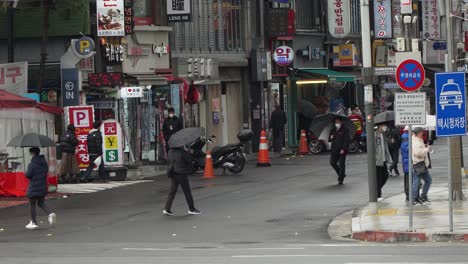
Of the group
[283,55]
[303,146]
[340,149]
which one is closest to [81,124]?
[340,149]

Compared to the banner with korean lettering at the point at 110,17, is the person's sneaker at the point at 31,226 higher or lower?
lower

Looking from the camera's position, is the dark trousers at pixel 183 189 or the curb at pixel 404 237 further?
the dark trousers at pixel 183 189

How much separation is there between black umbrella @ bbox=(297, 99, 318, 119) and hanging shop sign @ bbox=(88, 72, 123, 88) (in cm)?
1638

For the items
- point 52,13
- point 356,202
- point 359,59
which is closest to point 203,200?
point 356,202

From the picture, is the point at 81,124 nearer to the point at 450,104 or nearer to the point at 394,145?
the point at 394,145

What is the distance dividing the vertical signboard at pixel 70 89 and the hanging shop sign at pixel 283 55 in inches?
559

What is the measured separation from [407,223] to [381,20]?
38.4 meters

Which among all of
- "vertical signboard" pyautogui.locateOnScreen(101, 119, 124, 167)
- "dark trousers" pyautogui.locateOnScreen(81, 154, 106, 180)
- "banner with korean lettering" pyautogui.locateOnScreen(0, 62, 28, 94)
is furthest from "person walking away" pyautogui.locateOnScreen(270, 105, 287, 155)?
"banner with korean lettering" pyautogui.locateOnScreen(0, 62, 28, 94)

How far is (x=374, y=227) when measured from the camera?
18.3 m

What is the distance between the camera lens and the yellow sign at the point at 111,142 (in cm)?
3198

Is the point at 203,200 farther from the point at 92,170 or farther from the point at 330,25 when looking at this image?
the point at 330,25

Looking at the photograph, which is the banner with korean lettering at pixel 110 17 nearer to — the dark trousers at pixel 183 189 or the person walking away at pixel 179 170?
the person walking away at pixel 179 170

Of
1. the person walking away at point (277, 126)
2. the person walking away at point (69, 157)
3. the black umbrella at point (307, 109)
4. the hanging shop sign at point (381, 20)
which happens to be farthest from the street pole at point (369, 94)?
the hanging shop sign at point (381, 20)

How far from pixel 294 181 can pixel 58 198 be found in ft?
21.3
